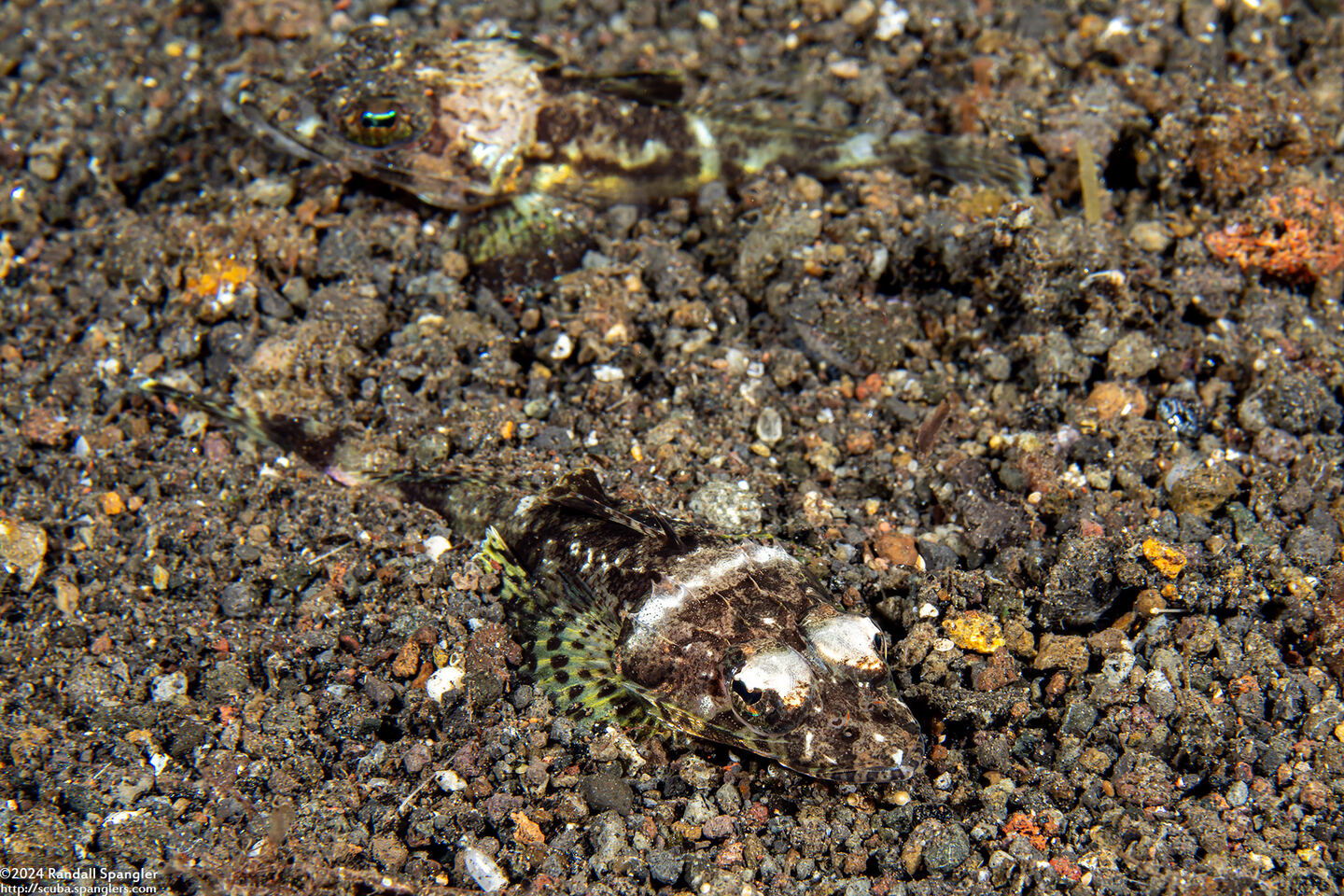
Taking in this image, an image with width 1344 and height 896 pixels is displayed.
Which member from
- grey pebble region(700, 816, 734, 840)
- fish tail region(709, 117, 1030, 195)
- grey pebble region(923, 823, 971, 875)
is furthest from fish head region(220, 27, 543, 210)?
grey pebble region(923, 823, 971, 875)

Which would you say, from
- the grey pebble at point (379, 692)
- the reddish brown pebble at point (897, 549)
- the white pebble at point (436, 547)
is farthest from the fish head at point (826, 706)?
the white pebble at point (436, 547)

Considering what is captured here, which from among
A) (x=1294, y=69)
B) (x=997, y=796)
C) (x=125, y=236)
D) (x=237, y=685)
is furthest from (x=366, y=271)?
(x=1294, y=69)

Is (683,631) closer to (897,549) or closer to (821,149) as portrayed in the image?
(897,549)

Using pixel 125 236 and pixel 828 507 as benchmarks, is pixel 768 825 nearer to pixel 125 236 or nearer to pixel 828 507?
pixel 828 507

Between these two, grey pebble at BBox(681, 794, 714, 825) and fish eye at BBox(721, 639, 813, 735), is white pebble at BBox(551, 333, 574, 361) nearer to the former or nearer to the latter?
fish eye at BBox(721, 639, 813, 735)

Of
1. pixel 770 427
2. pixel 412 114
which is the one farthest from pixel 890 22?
pixel 770 427

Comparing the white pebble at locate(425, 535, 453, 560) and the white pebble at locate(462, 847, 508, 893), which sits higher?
the white pebble at locate(425, 535, 453, 560)
